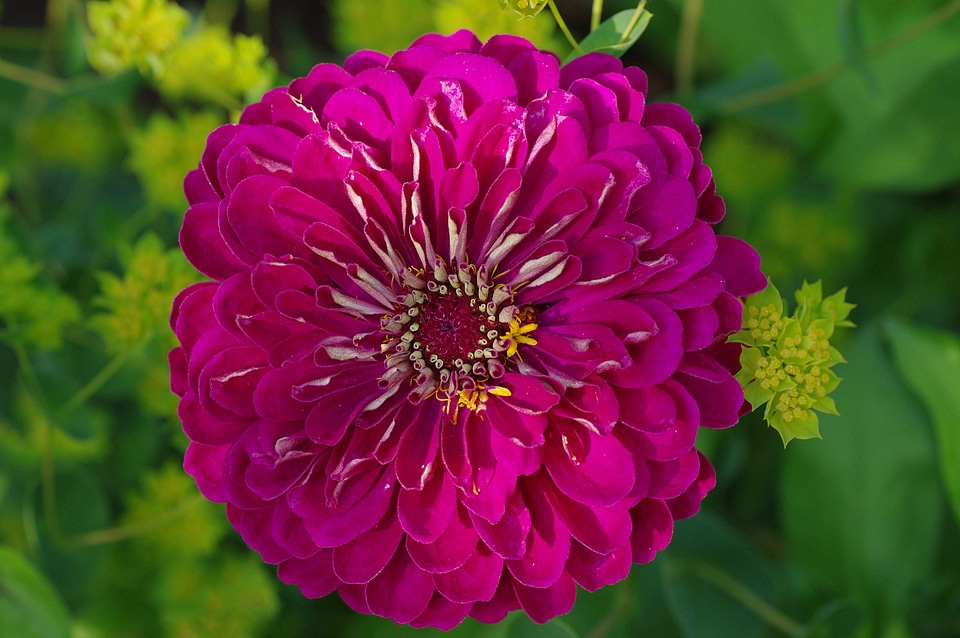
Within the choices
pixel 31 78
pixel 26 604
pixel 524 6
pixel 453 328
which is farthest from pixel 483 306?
pixel 31 78

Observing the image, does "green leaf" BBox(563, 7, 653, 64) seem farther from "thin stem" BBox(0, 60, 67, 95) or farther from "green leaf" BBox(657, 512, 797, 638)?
"thin stem" BBox(0, 60, 67, 95)

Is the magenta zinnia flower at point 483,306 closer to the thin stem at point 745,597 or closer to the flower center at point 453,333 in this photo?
the flower center at point 453,333

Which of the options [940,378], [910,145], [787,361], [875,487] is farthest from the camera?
[910,145]

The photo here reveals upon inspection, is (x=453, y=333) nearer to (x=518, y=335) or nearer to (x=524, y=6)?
(x=518, y=335)

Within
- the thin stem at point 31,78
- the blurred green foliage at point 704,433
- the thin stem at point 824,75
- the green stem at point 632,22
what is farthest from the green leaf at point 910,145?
the thin stem at point 31,78

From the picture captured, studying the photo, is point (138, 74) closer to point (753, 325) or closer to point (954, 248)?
point (753, 325)

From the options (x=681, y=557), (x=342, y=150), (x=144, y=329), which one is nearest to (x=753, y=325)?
(x=342, y=150)
